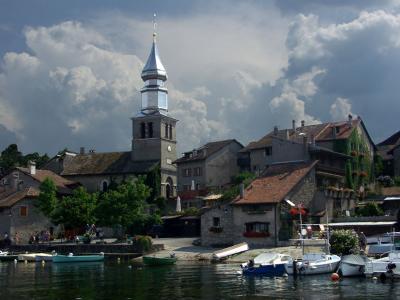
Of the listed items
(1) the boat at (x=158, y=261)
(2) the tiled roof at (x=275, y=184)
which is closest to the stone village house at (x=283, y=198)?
(2) the tiled roof at (x=275, y=184)

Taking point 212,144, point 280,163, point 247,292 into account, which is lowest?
point 247,292

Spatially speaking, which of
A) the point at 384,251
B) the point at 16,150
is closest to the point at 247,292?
the point at 384,251

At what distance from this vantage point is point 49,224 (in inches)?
3548

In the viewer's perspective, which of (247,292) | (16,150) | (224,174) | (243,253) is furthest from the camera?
(16,150)

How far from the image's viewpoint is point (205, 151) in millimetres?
99750

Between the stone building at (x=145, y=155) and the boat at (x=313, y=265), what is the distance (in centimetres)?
5509

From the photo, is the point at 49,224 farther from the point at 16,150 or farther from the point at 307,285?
the point at 16,150

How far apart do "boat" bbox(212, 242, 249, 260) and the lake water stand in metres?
3.60

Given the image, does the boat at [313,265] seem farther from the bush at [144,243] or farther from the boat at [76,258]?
the boat at [76,258]

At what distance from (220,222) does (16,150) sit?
330 ft

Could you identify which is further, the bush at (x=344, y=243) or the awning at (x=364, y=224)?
the awning at (x=364, y=224)

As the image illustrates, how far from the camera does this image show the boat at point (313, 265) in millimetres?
48875

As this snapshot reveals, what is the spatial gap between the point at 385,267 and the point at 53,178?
216ft

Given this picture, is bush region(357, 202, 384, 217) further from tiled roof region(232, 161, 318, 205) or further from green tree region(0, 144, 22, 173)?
green tree region(0, 144, 22, 173)
